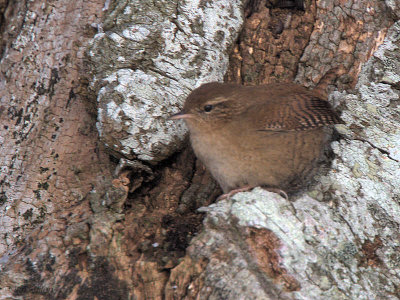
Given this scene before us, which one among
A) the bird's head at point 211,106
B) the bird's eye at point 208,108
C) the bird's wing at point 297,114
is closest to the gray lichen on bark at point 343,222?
the bird's wing at point 297,114

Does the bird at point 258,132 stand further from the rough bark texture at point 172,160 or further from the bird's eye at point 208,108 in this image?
the rough bark texture at point 172,160

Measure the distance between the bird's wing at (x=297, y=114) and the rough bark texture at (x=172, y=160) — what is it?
0.16 m

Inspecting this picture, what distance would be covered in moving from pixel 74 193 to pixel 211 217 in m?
1.17

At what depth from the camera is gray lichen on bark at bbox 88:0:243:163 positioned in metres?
2.97

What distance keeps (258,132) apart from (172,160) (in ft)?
2.25

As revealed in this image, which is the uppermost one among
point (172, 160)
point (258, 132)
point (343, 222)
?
point (258, 132)

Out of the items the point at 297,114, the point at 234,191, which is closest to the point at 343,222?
the point at 234,191

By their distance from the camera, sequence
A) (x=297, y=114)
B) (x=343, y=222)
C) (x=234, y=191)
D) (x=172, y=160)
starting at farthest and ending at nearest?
(x=172, y=160) < (x=297, y=114) < (x=234, y=191) < (x=343, y=222)

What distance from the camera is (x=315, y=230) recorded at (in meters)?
2.38

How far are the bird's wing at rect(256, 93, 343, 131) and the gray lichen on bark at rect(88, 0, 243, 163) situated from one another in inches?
21.7

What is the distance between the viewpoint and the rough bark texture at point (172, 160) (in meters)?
2.30

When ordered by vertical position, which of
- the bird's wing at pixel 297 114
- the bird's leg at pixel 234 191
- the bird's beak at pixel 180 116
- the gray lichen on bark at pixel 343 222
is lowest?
the bird's leg at pixel 234 191

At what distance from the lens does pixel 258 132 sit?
298cm

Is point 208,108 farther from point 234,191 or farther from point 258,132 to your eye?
point 234,191
